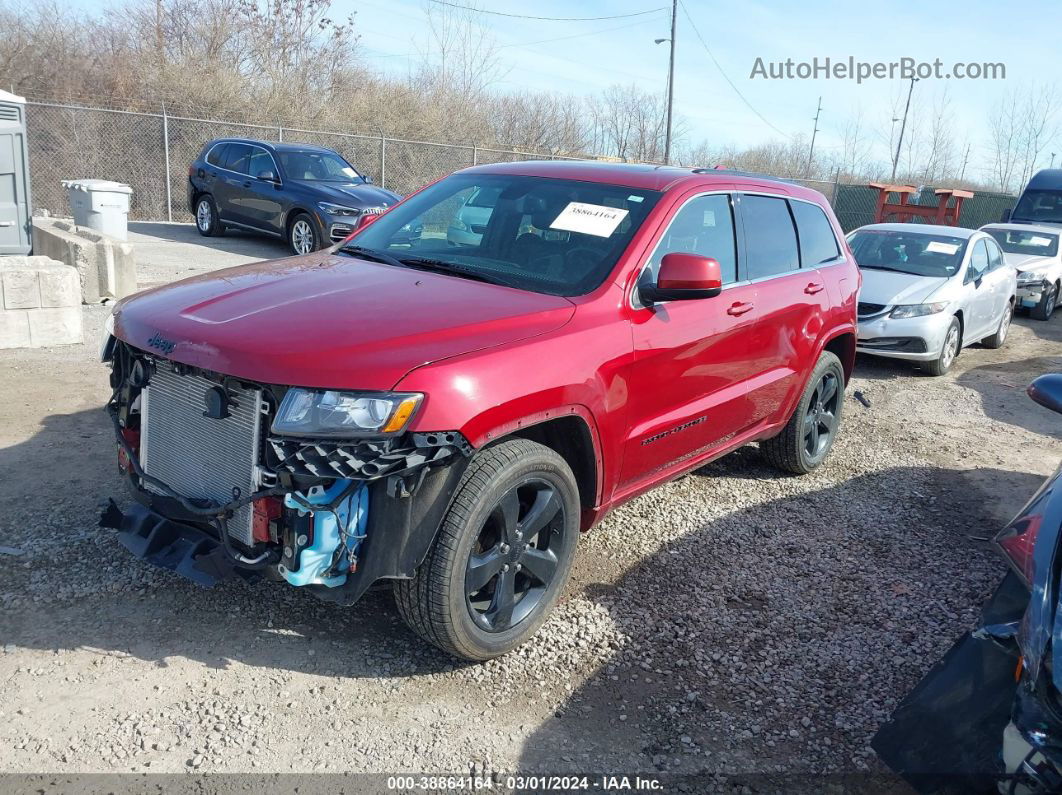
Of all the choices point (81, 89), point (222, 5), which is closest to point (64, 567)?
point (81, 89)

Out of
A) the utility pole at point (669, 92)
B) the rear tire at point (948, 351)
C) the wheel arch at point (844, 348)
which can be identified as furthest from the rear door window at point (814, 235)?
the utility pole at point (669, 92)

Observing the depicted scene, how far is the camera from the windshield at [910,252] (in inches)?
396

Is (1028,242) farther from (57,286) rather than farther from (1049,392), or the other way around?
(57,286)

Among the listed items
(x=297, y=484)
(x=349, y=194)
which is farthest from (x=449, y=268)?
(x=349, y=194)

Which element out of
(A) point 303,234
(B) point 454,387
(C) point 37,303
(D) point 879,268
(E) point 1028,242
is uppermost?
(E) point 1028,242

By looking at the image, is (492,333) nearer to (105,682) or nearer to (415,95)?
(105,682)

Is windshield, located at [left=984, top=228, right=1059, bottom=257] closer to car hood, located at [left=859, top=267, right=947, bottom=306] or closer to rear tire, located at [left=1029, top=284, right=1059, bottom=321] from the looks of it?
rear tire, located at [left=1029, top=284, right=1059, bottom=321]

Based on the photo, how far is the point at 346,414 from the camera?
2.75 metres

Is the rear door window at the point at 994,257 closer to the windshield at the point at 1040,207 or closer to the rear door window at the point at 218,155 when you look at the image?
the windshield at the point at 1040,207

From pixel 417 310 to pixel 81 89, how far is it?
71.2 feet

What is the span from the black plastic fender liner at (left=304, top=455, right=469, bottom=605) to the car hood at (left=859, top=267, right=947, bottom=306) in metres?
7.40

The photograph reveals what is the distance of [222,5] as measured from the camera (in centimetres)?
2548

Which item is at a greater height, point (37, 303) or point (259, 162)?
point (259, 162)

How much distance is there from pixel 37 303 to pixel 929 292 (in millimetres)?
8756
